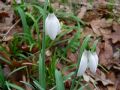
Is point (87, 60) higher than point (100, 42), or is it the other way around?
point (87, 60)

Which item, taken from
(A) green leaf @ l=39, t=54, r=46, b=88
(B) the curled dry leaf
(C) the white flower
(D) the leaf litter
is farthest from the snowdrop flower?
(B) the curled dry leaf

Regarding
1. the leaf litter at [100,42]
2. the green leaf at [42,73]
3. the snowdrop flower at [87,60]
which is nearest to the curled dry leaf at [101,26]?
the leaf litter at [100,42]

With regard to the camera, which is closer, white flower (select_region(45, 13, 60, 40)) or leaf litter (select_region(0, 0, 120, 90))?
white flower (select_region(45, 13, 60, 40))

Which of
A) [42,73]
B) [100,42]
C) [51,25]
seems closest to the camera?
[51,25]

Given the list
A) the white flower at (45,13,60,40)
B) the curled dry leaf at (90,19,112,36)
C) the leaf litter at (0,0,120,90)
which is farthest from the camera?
the curled dry leaf at (90,19,112,36)

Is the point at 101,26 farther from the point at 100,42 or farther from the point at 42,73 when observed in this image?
the point at 42,73

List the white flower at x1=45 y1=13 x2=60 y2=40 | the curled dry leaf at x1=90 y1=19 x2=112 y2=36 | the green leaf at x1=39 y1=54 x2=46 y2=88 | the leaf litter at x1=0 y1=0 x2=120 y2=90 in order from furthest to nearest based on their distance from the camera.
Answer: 1. the curled dry leaf at x1=90 y1=19 x2=112 y2=36
2. the leaf litter at x1=0 y1=0 x2=120 y2=90
3. the green leaf at x1=39 y1=54 x2=46 y2=88
4. the white flower at x1=45 y1=13 x2=60 y2=40

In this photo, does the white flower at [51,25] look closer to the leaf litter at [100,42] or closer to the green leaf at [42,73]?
the green leaf at [42,73]

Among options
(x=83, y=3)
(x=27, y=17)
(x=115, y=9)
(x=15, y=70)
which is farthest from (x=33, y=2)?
(x=15, y=70)

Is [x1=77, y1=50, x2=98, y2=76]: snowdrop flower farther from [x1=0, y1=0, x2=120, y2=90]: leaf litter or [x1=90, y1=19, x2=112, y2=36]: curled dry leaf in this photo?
[x1=90, y1=19, x2=112, y2=36]: curled dry leaf

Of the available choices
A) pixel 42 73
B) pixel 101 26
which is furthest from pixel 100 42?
pixel 42 73

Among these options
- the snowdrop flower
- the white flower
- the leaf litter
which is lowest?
the leaf litter

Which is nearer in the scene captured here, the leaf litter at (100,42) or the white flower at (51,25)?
the white flower at (51,25)
